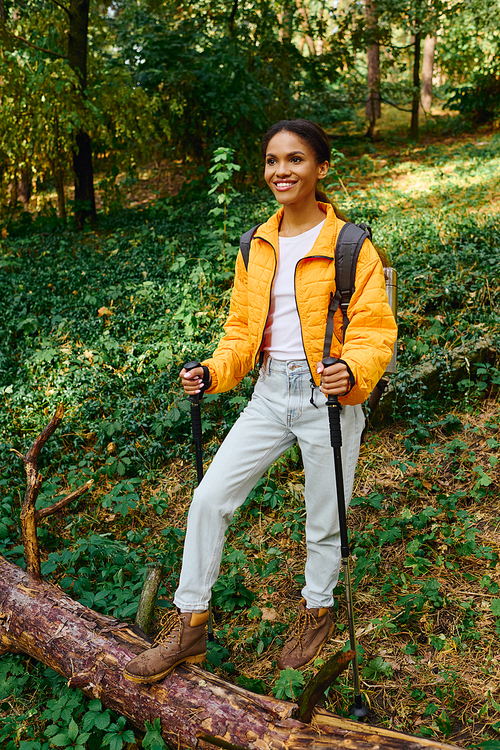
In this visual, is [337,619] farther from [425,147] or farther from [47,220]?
[425,147]

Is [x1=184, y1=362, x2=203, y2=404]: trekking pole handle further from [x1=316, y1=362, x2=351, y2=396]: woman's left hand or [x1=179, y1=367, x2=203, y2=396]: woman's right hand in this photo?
[x1=316, y1=362, x2=351, y2=396]: woman's left hand

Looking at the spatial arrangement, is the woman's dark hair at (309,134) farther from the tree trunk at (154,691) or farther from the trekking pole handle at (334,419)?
the tree trunk at (154,691)

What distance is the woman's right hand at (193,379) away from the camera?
2467mm

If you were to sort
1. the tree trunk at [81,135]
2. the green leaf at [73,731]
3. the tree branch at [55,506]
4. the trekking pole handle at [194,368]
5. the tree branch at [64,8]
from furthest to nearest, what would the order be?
the tree trunk at [81,135]
the tree branch at [64,8]
the tree branch at [55,506]
the trekking pole handle at [194,368]
the green leaf at [73,731]

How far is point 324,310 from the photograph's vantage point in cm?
242

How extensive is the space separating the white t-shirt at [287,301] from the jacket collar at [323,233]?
52mm

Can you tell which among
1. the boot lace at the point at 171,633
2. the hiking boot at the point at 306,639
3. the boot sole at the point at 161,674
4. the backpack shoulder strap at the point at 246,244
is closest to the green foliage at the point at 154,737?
the boot sole at the point at 161,674

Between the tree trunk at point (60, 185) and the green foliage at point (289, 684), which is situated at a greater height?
the tree trunk at point (60, 185)

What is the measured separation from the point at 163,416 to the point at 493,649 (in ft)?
9.88

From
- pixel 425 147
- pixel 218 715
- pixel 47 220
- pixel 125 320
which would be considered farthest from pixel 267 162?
pixel 425 147

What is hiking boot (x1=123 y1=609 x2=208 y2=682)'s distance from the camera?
2.38m

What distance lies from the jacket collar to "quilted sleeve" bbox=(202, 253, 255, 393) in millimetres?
231

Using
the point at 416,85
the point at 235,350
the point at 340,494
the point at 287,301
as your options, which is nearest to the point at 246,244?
the point at 287,301

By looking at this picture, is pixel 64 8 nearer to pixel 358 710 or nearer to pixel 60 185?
pixel 60 185
